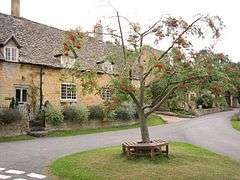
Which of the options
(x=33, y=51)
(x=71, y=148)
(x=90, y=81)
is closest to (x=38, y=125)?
(x=33, y=51)

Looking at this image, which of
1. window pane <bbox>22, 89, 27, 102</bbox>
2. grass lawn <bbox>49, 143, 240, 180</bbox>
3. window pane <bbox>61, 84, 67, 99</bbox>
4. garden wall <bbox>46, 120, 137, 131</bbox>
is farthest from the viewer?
window pane <bbox>61, 84, 67, 99</bbox>

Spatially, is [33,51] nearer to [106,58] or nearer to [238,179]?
[106,58]

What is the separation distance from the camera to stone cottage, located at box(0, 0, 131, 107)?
3138 centimetres

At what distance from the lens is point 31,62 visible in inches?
1289

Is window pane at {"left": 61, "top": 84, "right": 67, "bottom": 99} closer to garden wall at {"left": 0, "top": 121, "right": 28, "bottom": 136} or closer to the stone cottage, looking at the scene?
the stone cottage

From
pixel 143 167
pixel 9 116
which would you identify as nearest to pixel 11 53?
pixel 9 116

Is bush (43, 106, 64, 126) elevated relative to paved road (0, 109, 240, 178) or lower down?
elevated

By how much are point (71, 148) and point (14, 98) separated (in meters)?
11.8

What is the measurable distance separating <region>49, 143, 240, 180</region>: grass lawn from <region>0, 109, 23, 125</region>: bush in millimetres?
10706

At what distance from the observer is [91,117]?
113 ft

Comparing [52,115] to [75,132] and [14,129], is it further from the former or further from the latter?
[14,129]

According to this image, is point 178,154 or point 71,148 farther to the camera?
point 71,148

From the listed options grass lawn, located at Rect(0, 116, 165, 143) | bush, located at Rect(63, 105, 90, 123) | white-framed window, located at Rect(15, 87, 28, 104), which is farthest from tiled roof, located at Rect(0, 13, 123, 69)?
grass lawn, located at Rect(0, 116, 165, 143)

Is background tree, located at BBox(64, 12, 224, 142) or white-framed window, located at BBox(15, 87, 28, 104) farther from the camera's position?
white-framed window, located at BBox(15, 87, 28, 104)
